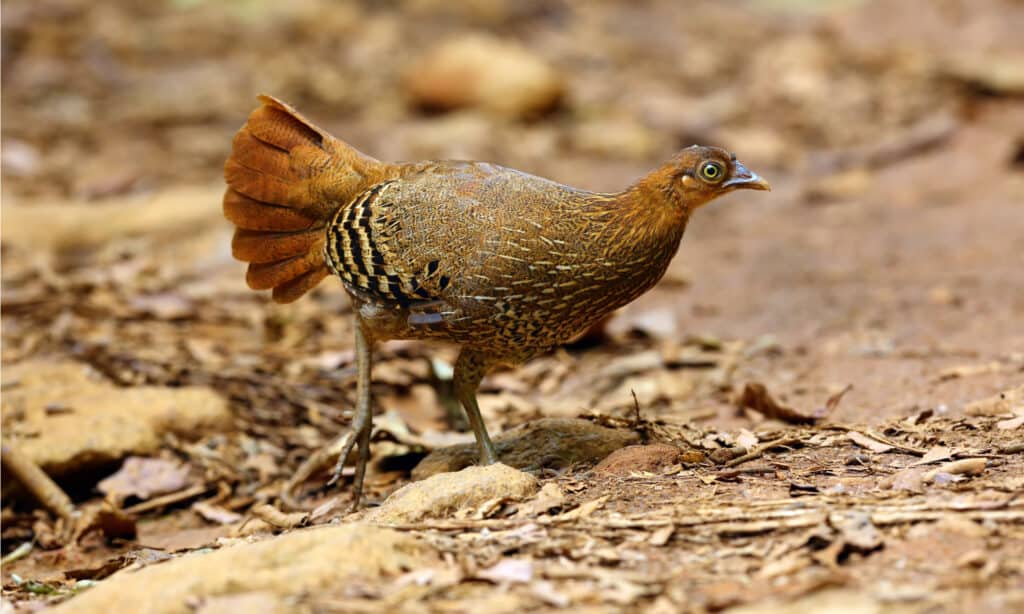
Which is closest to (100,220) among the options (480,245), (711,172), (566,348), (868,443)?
(566,348)

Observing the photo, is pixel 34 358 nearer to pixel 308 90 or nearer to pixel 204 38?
pixel 308 90

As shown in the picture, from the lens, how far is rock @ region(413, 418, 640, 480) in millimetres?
4520

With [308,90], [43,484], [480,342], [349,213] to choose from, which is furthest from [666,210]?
[308,90]

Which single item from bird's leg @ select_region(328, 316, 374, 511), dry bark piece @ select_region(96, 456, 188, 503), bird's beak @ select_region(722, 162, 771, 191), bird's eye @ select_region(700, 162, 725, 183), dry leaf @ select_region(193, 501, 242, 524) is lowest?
dry leaf @ select_region(193, 501, 242, 524)

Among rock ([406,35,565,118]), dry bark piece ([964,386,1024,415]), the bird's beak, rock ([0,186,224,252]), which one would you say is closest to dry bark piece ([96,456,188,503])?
the bird's beak

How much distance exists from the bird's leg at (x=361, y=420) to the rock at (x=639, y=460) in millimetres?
1072

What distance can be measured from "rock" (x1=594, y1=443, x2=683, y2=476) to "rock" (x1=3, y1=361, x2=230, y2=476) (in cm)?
248

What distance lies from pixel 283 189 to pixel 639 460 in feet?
6.62

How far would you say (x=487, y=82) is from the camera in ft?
40.2

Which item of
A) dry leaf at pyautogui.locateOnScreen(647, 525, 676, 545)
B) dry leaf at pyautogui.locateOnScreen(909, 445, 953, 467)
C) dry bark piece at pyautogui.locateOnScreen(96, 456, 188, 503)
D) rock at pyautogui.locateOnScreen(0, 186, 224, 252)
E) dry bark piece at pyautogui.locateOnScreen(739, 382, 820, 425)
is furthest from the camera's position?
rock at pyautogui.locateOnScreen(0, 186, 224, 252)

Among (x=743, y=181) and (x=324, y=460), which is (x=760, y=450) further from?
(x=324, y=460)

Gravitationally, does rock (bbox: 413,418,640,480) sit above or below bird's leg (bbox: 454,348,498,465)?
below

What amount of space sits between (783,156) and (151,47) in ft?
24.3

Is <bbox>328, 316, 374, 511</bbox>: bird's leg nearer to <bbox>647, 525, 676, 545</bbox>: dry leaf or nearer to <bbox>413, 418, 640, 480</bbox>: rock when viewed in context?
<bbox>413, 418, 640, 480</bbox>: rock
